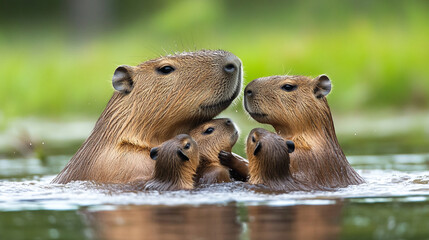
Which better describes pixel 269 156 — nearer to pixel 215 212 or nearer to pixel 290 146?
pixel 290 146

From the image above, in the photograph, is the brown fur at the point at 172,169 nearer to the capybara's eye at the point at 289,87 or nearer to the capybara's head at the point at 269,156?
the capybara's head at the point at 269,156

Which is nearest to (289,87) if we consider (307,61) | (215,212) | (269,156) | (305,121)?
(305,121)

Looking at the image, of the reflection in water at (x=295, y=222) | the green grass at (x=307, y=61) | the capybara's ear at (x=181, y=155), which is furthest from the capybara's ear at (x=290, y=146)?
the green grass at (x=307, y=61)

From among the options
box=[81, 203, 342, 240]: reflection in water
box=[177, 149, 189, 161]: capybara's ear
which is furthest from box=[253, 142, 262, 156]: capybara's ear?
box=[81, 203, 342, 240]: reflection in water

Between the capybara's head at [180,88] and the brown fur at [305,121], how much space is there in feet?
1.16

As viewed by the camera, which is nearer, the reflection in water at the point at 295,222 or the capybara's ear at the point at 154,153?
the reflection in water at the point at 295,222

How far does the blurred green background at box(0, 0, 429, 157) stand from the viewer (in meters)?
15.7

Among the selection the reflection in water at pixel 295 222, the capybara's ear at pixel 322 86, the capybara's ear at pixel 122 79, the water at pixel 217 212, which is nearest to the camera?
the reflection in water at pixel 295 222

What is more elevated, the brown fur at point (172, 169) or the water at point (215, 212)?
the brown fur at point (172, 169)

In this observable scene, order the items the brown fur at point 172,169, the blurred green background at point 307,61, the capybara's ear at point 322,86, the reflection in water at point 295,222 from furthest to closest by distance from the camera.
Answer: the blurred green background at point 307,61, the capybara's ear at point 322,86, the brown fur at point 172,169, the reflection in water at point 295,222

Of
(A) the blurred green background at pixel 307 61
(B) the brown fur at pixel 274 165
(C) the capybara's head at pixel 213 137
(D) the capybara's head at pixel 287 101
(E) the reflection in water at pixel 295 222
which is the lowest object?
(E) the reflection in water at pixel 295 222

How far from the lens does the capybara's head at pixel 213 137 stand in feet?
24.7

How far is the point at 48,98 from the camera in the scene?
642 inches

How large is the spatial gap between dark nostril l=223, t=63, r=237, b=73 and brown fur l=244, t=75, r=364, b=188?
1.33 ft
